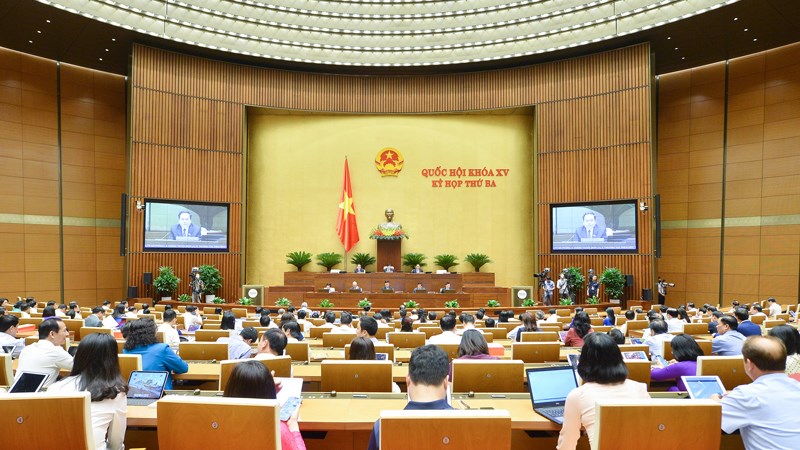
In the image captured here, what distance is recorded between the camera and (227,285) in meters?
16.8

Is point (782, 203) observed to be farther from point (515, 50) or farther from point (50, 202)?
point (50, 202)

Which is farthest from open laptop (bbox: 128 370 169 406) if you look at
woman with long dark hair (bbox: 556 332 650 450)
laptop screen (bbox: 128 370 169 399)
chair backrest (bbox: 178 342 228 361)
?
woman with long dark hair (bbox: 556 332 650 450)

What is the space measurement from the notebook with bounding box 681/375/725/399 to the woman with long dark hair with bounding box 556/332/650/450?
0.70 metres

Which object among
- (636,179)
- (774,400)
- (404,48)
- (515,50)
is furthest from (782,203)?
(774,400)

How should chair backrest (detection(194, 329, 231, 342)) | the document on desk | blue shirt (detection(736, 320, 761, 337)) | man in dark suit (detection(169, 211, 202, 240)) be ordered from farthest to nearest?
man in dark suit (detection(169, 211, 202, 240)) < blue shirt (detection(736, 320, 761, 337)) < chair backrest (detection(194, 329, 231, 342)) < the document on desk

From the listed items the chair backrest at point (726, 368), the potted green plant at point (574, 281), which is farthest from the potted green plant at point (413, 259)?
the chair backrest at point (726, 368)

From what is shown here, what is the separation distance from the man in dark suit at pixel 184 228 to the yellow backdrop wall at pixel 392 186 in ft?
6.98

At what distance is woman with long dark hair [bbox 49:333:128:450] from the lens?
254cm

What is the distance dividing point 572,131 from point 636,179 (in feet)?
8.16

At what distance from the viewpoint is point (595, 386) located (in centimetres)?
250

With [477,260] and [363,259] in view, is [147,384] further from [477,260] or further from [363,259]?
[477,260]

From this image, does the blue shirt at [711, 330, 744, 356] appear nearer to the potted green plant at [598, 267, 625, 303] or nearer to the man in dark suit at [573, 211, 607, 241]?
the potted green plant at [598, 267, 625, 303]

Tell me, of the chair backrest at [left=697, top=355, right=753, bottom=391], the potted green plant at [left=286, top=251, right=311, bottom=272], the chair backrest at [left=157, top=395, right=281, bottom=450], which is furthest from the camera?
the potted green plant at [left=286, top=251, right=311, bottom=272]

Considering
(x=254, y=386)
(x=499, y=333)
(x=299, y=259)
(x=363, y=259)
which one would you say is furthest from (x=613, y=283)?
(x=254, y=386)
